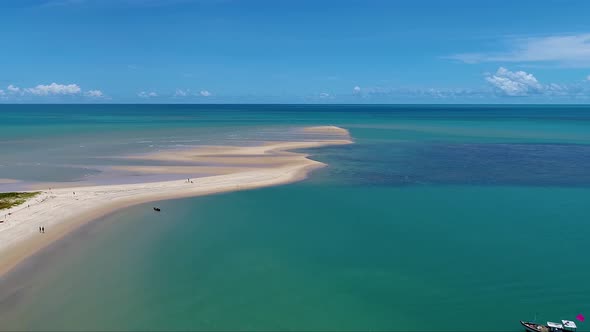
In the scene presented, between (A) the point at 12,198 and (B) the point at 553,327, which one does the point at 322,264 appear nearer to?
(B) the point at 553,327

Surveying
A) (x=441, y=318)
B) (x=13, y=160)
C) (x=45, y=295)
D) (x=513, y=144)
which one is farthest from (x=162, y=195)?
(x=513, y=144)

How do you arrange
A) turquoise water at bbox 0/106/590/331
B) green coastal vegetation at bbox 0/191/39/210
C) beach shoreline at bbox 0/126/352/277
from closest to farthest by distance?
turquoise water at bbox 0/106/590/331 → beach shoreline at bbox 0/126/352/277 → green coastal vegetation at bbox 0/191/39/210

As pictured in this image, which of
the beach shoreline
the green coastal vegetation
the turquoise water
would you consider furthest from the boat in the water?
the green coastal vegetation

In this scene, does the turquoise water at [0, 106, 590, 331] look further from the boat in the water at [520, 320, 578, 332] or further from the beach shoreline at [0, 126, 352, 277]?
the beach shoreline at [0, 126, 352, 277]

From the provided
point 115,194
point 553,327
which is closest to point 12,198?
point 115,194

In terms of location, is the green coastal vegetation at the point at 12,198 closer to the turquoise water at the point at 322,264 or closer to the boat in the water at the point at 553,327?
the turquoise water at the point at 322,264

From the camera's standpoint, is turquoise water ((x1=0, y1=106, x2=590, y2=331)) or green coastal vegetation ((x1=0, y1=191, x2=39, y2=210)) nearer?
turquoise water ((x1=0, y1=106, x2=590, y2=331))
